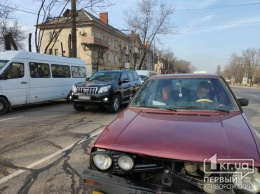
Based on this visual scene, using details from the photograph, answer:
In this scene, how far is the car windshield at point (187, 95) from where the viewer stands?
138 inches

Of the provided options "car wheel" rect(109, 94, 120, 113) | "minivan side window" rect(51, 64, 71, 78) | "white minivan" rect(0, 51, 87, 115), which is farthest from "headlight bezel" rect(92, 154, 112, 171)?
"minivan side window" rect(51, 64, 71, 78)

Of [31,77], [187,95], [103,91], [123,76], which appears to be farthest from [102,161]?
[31,77]

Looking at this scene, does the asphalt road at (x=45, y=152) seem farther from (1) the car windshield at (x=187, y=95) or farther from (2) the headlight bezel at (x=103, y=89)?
(1) the car windshield at (x=187, y=95)

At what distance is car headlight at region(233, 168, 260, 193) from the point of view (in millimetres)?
1982

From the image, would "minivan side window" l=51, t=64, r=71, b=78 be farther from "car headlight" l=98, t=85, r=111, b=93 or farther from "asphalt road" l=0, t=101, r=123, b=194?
"asphalt road" l=0, t=101, r=123, b=194

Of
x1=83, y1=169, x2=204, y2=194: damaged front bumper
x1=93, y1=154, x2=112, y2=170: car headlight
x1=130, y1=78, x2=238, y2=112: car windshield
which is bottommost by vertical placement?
x1=83, y1=169, x2=204, y2=194: damaged front bumper

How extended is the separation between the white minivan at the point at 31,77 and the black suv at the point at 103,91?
7.41ft

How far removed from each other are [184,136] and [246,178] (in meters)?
0.62

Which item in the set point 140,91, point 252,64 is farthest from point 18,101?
point 252,64

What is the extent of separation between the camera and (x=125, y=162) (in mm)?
2266

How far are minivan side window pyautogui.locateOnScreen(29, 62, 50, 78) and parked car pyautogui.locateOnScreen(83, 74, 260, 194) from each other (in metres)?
9.15

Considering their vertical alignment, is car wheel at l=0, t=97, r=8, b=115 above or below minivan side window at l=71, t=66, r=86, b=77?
below

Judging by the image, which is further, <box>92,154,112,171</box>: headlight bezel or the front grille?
the front grille

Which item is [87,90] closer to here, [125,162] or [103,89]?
[103,89]
